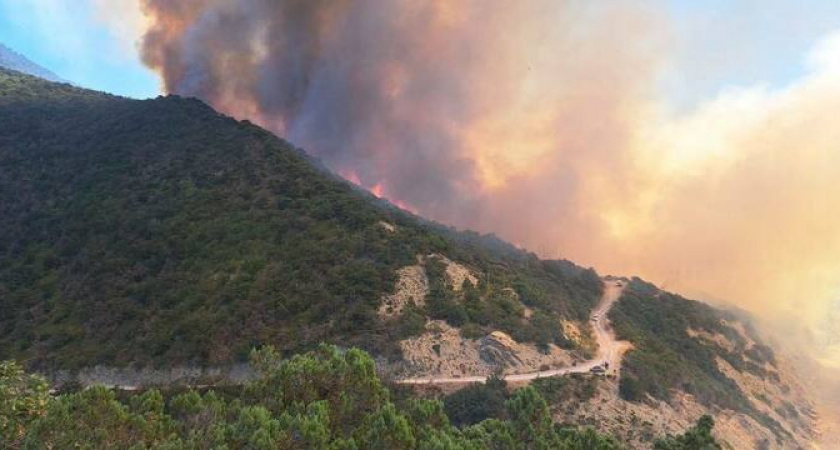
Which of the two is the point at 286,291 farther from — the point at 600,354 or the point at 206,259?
the point at 600,354

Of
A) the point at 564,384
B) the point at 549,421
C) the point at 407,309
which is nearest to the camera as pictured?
the point at 549,421

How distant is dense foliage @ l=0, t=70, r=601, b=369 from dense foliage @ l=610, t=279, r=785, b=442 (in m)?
8.97

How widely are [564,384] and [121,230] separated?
68410mm

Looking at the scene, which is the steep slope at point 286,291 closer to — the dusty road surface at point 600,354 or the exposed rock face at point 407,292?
the exposed rock face at point 407,292

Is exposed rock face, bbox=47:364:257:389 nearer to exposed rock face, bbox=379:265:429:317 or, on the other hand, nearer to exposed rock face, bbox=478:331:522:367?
exposed rock face, bbox=379:265:429:317

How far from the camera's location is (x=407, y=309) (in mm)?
71750

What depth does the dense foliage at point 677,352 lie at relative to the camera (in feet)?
241

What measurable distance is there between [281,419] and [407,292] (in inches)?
2096

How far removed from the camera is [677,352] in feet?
305

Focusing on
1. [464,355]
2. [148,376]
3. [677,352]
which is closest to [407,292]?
[464,355]

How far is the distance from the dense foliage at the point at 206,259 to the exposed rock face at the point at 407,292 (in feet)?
4.94

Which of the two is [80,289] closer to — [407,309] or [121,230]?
[121,230]

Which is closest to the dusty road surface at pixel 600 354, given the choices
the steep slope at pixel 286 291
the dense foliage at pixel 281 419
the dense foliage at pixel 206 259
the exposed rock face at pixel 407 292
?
the steep slope at pixel 286 291

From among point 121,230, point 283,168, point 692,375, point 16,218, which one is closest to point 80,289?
point 121,230
